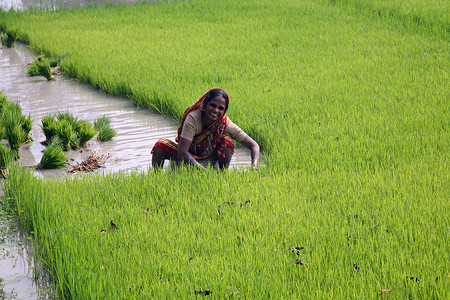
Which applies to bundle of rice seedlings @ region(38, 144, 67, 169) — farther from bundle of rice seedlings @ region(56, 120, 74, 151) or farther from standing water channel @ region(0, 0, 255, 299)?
bundle of rice seedlings @ region(56, 120, 74, 151)

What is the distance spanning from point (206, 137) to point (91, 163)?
1.24 metres

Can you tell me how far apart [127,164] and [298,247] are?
2.26 meters

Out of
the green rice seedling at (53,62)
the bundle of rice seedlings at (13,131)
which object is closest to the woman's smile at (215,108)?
the bundle of rice seedlings at (13,131)

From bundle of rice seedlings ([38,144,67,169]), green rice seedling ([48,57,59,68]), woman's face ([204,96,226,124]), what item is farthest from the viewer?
green rice seedling ([48,57,59,68])

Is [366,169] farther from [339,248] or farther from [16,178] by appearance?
[16,178]

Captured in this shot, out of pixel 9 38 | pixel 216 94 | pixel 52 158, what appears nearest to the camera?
pixel 216 94

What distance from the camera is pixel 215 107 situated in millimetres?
3932

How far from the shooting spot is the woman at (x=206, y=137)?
3.96 meters

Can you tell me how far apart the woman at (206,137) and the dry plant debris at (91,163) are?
2.21 feet

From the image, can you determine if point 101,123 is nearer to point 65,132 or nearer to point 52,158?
point 65,132

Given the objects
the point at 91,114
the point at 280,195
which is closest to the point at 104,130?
the point at 91,114

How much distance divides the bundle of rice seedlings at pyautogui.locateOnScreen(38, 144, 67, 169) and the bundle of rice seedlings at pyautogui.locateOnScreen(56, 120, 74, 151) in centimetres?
34

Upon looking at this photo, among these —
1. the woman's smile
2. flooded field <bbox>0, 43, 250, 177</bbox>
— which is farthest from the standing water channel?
the woman's smile

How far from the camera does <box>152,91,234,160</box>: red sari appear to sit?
4.18 meters
